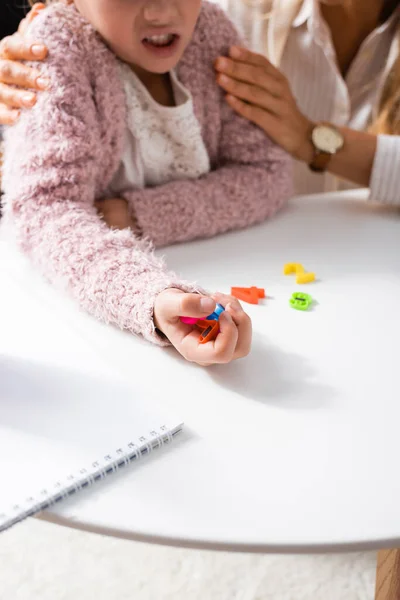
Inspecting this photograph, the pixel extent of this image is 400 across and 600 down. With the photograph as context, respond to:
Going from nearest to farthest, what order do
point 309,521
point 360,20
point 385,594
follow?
point 309,521
point 385,594
point 360,20

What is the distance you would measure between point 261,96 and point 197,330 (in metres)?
0.47

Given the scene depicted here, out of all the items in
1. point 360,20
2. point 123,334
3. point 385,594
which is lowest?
point 385,594

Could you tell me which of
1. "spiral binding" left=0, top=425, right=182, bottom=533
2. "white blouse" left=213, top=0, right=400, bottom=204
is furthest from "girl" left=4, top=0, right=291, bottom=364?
"white blouse" left=213, top=0, right=400, bottom=204

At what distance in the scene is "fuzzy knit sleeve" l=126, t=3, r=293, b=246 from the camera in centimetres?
80

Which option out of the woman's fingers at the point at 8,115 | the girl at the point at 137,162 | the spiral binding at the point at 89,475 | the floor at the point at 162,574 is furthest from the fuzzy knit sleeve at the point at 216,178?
the floor at the point at 162,574

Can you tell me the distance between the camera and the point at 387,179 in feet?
3.03

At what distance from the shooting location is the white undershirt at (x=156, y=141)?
0.83 m

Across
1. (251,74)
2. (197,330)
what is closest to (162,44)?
(251,74)

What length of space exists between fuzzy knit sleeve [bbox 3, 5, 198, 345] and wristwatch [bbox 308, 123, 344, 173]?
0.33 m

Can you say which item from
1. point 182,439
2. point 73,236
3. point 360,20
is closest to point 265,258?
point 73,236

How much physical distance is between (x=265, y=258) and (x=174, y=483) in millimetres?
403

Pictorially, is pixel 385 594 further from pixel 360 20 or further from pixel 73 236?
pixel 360 20

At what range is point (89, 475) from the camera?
415 mm

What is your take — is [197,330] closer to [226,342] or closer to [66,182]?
[226,342]
